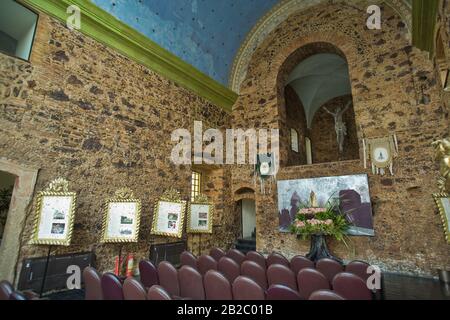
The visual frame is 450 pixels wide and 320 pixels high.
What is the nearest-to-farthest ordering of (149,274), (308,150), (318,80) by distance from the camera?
1. (149,274)
2. (318,80)
3. (308,150)

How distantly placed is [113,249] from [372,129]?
746 centimetres

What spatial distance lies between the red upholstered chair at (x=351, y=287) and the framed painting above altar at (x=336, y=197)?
475cm

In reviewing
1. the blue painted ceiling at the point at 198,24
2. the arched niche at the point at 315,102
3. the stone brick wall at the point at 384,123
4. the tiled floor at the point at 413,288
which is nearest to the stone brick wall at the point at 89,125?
the blue painted ceiling at the point at 198,24

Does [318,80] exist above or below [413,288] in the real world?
above

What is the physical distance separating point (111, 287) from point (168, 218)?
10.9ft

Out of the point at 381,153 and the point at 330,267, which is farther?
the point at 381,153

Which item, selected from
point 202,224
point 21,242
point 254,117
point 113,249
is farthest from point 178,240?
point 254,117

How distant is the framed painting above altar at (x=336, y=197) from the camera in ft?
A: 22.5

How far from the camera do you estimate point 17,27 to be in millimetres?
4980

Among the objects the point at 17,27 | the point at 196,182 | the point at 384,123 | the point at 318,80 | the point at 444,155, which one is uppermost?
the point at 318,80

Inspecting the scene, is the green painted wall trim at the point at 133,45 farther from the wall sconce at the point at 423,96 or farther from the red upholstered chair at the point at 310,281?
the red upholstered chair at the point at 310,281

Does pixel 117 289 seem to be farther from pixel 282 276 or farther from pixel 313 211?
pixel 313 211

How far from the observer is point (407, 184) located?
650 cm

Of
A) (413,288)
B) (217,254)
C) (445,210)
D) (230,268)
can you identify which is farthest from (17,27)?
(413,288)
